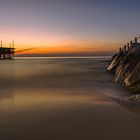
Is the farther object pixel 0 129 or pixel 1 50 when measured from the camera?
pixel 1 50

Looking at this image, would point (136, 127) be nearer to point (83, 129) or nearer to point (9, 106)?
point (83, 129)

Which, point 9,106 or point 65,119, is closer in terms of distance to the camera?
point 65,119

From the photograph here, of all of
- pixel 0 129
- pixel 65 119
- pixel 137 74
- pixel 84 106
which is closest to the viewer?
pixel 0 129

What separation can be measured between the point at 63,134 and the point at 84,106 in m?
3.56

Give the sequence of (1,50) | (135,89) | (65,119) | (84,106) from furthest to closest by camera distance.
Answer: (1,50), (135,89), (84,106), (65,119)

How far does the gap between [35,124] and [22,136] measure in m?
1.08

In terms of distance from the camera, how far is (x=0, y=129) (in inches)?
274

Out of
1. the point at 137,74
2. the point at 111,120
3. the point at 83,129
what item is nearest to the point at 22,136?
the point at 83,129

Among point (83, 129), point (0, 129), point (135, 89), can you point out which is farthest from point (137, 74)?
point (0, 129)

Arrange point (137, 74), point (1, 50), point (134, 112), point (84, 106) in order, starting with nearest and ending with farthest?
point (134, 112) < point (84, 106) < point (137, 74) < point (1, 50)

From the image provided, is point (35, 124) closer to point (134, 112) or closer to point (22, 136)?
point (22, 136)

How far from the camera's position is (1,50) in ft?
452

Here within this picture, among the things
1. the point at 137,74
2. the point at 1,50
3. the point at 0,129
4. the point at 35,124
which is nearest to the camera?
the point at 0,129

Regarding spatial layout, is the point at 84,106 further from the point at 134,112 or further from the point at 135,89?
the point at 135,89
